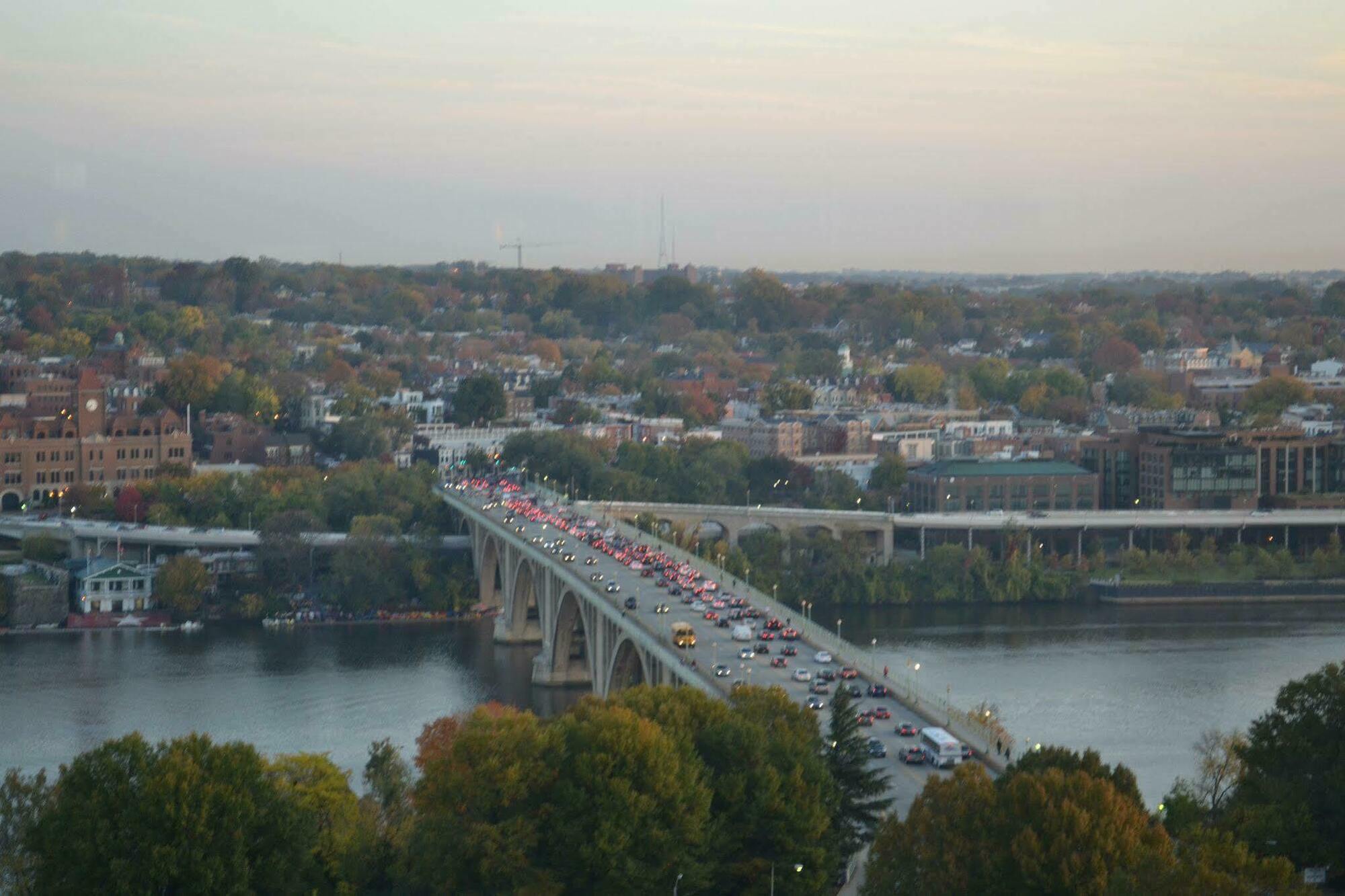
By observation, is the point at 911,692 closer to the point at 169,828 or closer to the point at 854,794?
the point at 854,794

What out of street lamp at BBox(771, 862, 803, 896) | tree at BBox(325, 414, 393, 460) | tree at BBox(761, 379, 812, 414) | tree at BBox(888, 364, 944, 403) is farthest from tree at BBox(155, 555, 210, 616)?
tree at BBox(888, 364, 944, 403)

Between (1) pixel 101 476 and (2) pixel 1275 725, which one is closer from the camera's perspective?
(2) pixel 1275 725

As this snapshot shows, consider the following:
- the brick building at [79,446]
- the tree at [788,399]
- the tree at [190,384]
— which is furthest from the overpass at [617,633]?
the tree at [788,399]

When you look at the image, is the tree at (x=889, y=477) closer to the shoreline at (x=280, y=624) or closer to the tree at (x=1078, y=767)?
the shoreline at (x=280, y=624)

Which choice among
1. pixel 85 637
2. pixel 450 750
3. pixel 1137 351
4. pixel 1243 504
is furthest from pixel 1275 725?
pixel 1137 351

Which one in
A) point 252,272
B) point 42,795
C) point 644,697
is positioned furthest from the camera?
point 252,272

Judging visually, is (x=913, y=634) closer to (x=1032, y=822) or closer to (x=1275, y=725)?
(x=1275, y=725)

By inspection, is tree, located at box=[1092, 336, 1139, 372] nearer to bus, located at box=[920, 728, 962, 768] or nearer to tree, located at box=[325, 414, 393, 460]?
tree, located at box=[325, 414, 393, 460]
